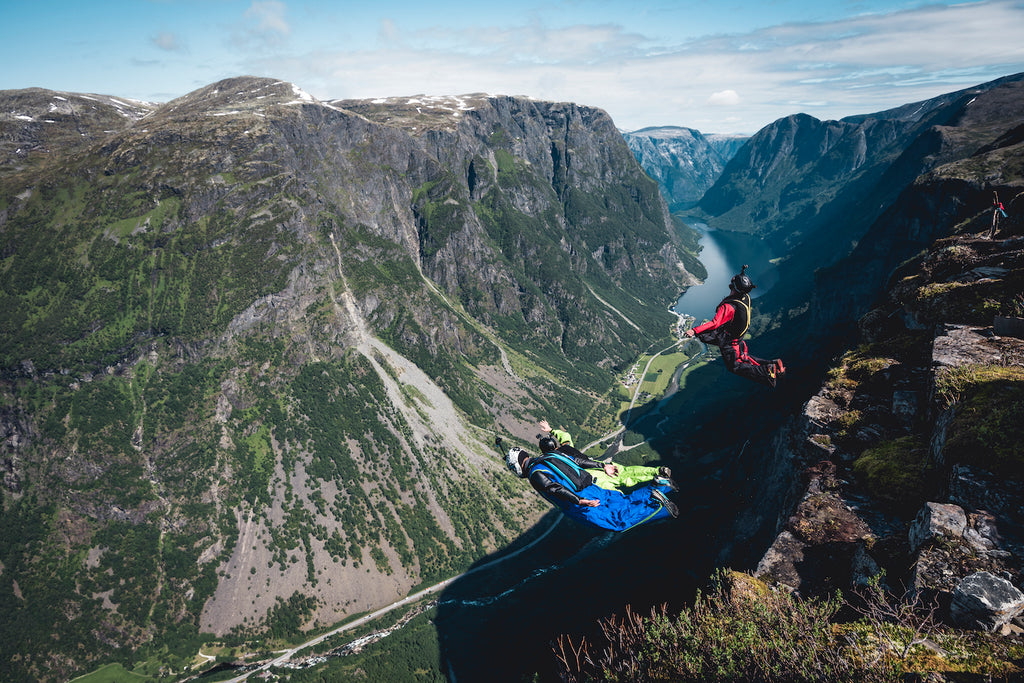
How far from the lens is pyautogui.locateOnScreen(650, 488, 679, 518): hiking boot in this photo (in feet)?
58.2

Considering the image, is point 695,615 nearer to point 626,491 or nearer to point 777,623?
point 777,623

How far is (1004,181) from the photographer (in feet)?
390

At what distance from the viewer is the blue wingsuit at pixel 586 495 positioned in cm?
1942

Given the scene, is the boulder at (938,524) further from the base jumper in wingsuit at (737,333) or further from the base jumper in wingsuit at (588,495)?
the base jumper in wingsuit at (588,495)

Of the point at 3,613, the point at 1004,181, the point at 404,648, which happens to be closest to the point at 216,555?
the point at 3,613

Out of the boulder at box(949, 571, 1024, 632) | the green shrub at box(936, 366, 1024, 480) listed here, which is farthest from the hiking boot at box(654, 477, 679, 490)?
the green shrub at box(936, 366, 1024, 480)

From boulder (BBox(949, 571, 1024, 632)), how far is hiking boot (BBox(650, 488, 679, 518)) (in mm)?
7736

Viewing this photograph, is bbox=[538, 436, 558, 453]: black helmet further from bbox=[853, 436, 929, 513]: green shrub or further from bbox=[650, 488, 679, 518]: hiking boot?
bbox=[853, 436, 929, 513]: green shrub

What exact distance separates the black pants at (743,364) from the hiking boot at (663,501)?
19.3 feet

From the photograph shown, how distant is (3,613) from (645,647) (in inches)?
7832

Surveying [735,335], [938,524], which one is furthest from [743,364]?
[938,524]

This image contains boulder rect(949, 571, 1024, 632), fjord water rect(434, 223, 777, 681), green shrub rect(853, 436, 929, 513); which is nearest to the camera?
boulder rect(949, 571, 1024, 632)

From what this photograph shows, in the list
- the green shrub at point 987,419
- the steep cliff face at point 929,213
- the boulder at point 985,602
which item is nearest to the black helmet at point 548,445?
the boulder at point 985,602

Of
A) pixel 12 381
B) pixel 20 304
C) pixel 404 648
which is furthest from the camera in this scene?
pixel 20 304
